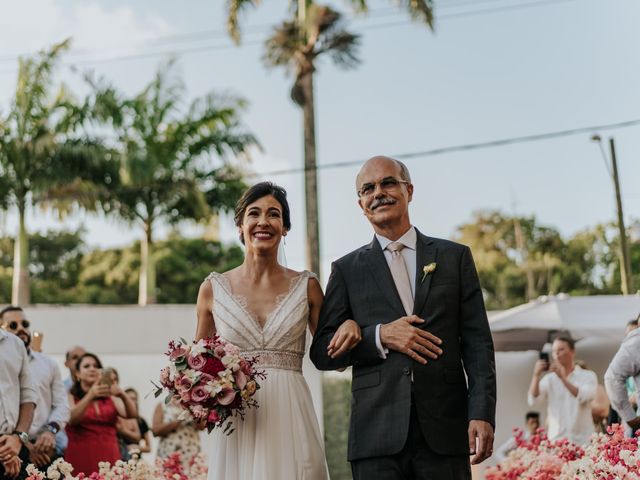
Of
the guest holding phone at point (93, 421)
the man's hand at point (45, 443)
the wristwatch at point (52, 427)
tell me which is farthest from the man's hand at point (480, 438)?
the guest holding phone at point (93, 421)

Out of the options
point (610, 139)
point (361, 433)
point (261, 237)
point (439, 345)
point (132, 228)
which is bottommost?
point (361, 433)

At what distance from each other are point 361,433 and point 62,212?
59.2 feet

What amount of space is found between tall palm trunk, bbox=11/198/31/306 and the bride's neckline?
16.6 metres

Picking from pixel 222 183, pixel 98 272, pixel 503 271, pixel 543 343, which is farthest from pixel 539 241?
pixel 543 343

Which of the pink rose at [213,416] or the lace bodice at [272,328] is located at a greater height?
the lace bodice at [272,328]

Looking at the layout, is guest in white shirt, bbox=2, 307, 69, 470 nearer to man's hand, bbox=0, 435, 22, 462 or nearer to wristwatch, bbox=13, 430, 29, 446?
wristwatch, bbox=13, 430, 29, 446

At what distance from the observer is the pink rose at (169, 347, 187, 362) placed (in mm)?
4156

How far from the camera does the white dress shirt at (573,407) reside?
30.4 ft

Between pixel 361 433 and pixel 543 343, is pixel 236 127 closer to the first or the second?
pixel 543 343

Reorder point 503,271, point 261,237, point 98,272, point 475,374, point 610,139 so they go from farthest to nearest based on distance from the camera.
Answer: point 503,271, point 98,272, point 610,139, point 261,237, point 475,374

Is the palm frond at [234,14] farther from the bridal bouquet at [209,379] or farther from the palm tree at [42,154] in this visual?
the bridal bouquet at [209,379]

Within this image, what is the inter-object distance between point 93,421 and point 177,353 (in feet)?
13.4

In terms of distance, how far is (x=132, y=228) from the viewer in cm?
2219

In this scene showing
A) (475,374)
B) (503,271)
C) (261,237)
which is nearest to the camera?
(475,374)
